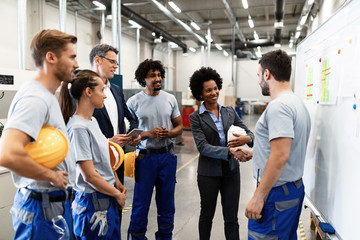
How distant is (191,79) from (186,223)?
1875mm

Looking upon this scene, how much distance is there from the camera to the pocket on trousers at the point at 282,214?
146cm

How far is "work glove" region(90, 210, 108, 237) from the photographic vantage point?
157 centimetres

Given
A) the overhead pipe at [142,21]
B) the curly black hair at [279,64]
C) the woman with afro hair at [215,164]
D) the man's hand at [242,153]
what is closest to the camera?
the curly black hair at [279,64]

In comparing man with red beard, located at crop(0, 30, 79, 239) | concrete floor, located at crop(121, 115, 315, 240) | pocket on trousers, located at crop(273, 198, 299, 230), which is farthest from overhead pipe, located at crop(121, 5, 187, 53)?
pocket on trousers, located at crop(273, 198, 299, 230)

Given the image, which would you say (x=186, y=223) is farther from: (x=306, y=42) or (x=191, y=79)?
(x=306, y=42)

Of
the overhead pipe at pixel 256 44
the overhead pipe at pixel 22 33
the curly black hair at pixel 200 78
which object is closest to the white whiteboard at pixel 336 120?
the curly black hair at pixel 200 78

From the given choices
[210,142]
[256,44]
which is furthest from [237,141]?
[256,44]

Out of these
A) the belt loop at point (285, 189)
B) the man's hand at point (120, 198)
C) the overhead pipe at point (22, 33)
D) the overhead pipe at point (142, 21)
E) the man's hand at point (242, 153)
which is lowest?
the man's hand at point (120, 198)

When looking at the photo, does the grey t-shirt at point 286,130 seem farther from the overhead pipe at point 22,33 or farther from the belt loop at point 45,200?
the overhead pipe at point 22,33

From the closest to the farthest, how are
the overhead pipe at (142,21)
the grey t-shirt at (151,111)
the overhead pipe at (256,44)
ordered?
the grey t-shirt at (151,111), the overhead pipe at (142,21), the overhead pipe at (256,44)

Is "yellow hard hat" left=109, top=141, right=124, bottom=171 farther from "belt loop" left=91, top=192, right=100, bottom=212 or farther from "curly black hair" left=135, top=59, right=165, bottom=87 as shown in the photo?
"curly black hair" left=135, top=59, right=165, bottom=87

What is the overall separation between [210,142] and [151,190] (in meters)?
0.72

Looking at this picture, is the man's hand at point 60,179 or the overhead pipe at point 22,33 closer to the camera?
the man's hand at point 60,179

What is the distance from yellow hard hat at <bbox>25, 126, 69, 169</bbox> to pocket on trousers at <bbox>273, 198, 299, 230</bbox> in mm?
1141
